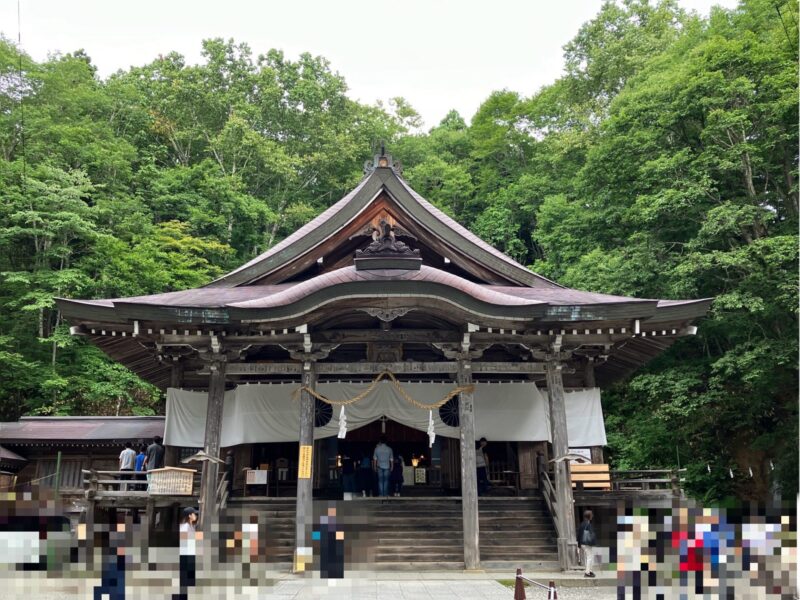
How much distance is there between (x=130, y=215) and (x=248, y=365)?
781 inches

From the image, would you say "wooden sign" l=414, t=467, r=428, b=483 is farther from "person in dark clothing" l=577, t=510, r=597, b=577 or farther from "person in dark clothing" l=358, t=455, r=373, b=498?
"person in dark clothing" l=577, t=510, r=597, b=577

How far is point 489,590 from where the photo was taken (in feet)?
31.0

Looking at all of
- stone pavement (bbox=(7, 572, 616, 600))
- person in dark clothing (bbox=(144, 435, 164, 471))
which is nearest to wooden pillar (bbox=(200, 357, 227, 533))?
stone pavement (bbox=(7, 572, 616, 600))

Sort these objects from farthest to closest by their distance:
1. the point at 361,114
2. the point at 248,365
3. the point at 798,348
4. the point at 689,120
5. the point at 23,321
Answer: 1. the point at 361,114
2. the point at 23,321
3. the point at 689,120
4. the point at 798,348
5. the point at 248,365

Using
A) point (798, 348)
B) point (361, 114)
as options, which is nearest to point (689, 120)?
point (798, 348)

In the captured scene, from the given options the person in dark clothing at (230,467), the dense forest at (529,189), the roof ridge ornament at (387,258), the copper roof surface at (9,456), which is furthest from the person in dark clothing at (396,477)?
the copper roof surface at (9,456)

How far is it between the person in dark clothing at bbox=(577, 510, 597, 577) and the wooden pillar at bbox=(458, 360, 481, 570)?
6.18 feet

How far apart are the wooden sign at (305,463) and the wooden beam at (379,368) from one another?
5.41 ft

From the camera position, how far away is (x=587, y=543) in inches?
450

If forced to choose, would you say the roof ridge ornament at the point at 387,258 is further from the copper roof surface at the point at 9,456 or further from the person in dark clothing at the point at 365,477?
the copper roof surface at the point at 9,456

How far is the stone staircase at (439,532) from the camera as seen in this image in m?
11.6

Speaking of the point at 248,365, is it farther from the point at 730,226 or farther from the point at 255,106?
the point at 255,106

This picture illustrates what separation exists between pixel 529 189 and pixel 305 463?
26.7 meters

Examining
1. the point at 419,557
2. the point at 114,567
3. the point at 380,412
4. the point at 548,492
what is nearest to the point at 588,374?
the point at 548,492
